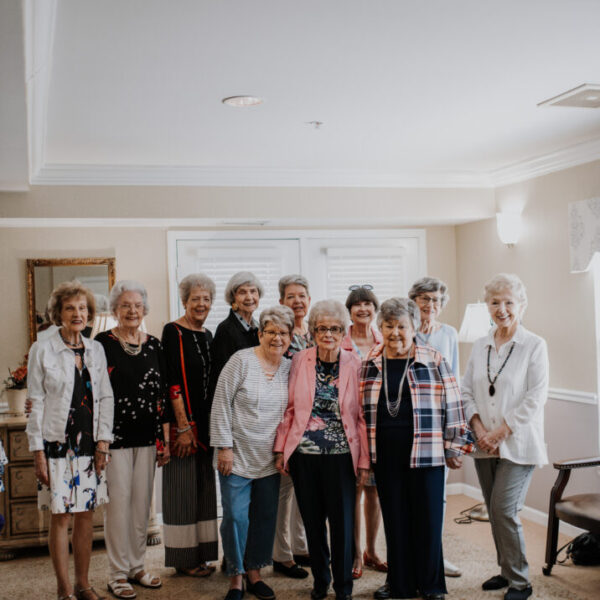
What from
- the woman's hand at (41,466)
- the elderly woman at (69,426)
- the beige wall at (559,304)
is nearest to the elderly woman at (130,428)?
Answer: the elderly woman at (69,426)

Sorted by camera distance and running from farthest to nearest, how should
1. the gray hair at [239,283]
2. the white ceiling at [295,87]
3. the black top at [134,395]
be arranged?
the gray hair at [239,283] → the black top at [134,395] → the white ceiling at [295,87]

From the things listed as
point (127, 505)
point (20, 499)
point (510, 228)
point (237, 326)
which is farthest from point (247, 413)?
point (510, 228)

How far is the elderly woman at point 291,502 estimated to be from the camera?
3.97 meters

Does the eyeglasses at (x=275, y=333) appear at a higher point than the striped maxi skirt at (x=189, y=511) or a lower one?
higher

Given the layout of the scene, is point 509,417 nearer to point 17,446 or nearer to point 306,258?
point 306,258

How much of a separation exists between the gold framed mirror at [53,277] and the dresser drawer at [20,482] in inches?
38.9

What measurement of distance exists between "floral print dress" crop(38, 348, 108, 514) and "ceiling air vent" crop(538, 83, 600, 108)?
2.66m

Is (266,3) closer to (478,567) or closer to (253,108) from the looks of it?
(253,108)

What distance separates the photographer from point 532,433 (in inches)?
139

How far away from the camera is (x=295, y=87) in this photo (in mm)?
3414

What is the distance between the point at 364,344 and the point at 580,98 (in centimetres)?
165

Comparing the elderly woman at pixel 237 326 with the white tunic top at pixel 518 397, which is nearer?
the white tunic top at pixel 518 397

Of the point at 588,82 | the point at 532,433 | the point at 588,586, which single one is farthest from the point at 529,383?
the point at 588,82

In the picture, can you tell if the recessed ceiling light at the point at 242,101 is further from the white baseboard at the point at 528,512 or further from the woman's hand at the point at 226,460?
the white baseboard at the point at 528,512
